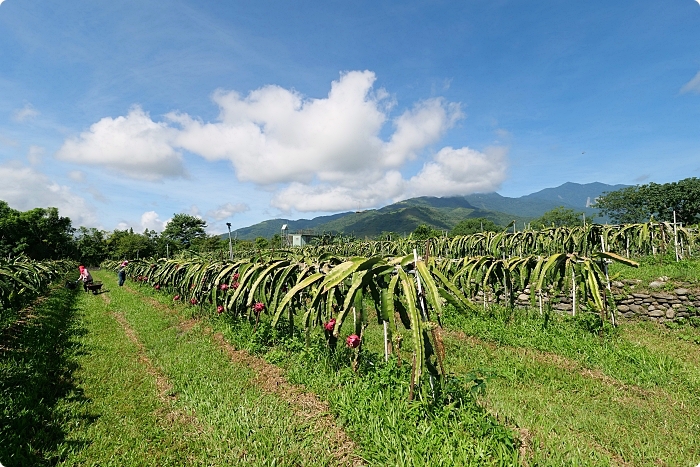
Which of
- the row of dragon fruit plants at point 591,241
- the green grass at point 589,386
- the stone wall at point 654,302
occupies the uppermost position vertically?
the row of dragon fruit plants at point 591,241

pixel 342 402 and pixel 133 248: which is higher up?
pixel 133 248

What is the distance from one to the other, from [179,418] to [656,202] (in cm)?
5430

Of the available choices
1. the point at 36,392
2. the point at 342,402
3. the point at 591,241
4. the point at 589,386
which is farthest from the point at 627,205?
the point at 36,392

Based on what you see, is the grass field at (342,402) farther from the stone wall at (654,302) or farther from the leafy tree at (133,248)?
the leafy tree at (133,248)

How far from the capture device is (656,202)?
134 ft

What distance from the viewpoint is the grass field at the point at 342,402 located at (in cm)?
262

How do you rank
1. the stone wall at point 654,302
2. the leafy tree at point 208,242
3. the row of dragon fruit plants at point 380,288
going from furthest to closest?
the leafy tree at point 208,242, the stone wall at point 654,302, the row of dragon fruit plants at point 380,288

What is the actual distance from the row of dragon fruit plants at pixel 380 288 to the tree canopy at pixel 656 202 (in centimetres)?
4482

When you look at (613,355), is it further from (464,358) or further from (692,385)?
(464,358)

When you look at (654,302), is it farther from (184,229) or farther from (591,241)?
(184,229)

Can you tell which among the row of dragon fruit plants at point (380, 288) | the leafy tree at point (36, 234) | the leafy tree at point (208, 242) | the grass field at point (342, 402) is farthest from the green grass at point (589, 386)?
the leafy tree at point (208, 242)

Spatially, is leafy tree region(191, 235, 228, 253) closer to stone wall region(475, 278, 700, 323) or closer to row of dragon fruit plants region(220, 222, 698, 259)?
row of dragon fruit plants region(220, 222, 698, 259)

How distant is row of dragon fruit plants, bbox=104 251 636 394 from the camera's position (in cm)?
252

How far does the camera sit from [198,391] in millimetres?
3791
